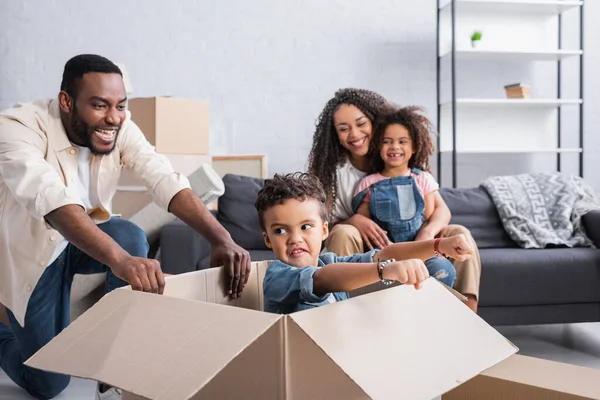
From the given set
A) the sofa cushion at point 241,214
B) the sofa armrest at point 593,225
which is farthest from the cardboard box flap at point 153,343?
the sofa armrest at point 593,225

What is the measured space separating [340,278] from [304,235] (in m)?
0.26

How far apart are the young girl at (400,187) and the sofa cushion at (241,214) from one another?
0.49 meters

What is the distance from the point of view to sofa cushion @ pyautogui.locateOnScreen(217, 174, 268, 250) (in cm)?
268

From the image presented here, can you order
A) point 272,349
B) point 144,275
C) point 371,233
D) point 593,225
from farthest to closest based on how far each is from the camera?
point 593,225
point 371,233
point 144,275
point 272,349

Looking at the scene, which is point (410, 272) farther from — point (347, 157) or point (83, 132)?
point (347, 157)

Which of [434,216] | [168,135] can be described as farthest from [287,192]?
[168,135]

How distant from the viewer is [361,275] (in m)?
1.07

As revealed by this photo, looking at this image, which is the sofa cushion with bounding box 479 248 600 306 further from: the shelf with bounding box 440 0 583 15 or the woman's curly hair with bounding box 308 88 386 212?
the shelf with bounding box 440 0 583 15

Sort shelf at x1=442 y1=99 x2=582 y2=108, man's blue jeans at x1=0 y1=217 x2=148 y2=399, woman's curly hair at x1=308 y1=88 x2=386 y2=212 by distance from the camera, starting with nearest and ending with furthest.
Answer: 1. man's blue jeans at x1=0 y1=217 x2=148 y2=399
2. woman's curly hair at x1=308 y1=88 x2=386 y2=212
3. shelf at x1=442 y1=99 x2=582 y2=108

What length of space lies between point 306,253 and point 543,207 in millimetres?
1820

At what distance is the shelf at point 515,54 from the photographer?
3988mm

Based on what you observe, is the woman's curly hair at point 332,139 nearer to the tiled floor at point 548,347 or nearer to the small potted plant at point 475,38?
the tiled floor at point 548,347

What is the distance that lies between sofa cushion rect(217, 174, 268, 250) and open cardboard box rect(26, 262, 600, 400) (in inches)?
66.6

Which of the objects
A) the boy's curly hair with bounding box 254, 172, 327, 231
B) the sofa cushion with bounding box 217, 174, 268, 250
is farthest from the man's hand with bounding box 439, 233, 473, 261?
the sofa cushion with bounding box 217, 174, 268, 250
